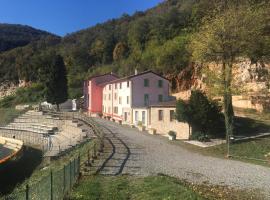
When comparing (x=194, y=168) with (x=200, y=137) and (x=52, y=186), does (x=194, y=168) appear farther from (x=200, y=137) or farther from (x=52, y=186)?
(x=200, y=137)

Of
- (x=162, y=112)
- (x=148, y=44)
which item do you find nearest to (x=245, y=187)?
(x=162, y=112)

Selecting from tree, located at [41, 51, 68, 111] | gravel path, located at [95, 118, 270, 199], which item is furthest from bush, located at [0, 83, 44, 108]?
gravel path, located at [95, 118, 270, 199]

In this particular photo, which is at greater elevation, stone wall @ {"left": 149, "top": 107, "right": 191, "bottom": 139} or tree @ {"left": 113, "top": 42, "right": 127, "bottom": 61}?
tree @ {"left": 113, "top": 42, "right": 127, "bottom": 61}

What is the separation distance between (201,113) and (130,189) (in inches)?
830

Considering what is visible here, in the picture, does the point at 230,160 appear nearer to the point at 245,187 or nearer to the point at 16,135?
the point at 245,187

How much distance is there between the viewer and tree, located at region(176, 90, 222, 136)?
3859 cm

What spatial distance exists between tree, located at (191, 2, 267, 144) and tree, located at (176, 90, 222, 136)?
1.51 m

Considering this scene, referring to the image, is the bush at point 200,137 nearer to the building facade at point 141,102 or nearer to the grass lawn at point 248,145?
the grass lawn at point 248,145

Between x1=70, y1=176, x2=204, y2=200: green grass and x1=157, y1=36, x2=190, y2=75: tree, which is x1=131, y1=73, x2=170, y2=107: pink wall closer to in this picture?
x1=157, y1=36, x2=190, y2=75: tree

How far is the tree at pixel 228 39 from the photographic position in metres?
36.8

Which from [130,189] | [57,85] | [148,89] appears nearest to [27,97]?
[57,85]

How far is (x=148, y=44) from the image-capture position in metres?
113

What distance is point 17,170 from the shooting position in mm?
34875

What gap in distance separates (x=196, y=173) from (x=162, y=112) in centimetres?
2542
